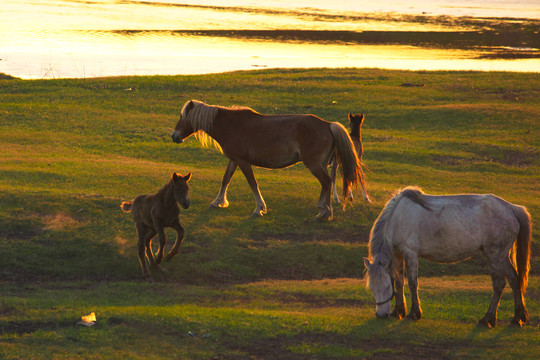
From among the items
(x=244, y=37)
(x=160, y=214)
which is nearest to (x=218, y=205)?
(x=160, y=214)

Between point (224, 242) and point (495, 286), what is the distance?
5750 mm

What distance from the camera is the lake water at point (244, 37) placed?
44.3 metres

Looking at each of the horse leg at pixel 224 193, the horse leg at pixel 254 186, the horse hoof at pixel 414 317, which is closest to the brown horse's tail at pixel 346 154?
the horse leg at pixel 254 186

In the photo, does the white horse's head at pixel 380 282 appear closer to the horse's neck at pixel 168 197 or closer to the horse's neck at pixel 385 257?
the horse's neck at pixel 385 257

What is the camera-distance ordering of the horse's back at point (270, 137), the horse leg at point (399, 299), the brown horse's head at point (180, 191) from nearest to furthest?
the horse leg at point (399, 299) < the brown horse's head at point (180, 191) < the horse's back at point (270, 137)

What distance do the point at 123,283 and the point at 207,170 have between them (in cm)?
812

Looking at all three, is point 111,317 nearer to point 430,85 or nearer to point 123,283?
point 123,283

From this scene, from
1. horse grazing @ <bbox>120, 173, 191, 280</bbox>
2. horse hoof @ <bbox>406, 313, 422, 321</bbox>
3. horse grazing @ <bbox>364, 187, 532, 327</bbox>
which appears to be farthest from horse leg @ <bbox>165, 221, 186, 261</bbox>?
horse hoof @ <bbox>406, 313, 422, 321</bbox>

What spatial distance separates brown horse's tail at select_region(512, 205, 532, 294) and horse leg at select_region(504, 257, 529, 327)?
0.14 metres

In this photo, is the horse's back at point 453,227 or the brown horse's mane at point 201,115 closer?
the horse's back at point 453,227

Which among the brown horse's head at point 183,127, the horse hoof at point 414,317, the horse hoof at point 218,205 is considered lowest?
the horse hoof at point 218,205

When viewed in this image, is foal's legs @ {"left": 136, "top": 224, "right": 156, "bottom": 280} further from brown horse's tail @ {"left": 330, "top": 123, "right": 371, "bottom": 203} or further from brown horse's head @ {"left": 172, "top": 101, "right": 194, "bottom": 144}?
brown horse's tail @ {"left": 330, "top": 123, "right": 371, "bottom": 203}

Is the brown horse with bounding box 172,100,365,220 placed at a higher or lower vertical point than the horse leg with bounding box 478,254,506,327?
higher

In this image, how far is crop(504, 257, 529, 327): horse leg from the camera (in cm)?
1056
